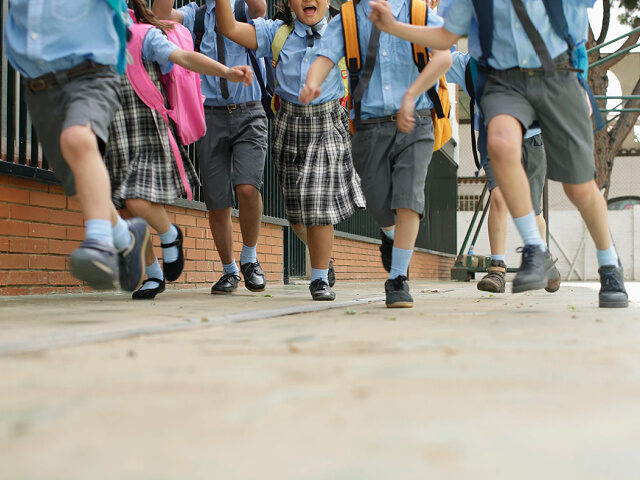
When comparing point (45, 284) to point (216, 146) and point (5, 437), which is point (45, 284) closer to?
point (216, 146)

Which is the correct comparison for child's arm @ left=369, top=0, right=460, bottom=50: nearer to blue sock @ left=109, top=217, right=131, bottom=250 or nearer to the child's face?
the child's face

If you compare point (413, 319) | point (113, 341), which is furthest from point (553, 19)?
point (113, 341)

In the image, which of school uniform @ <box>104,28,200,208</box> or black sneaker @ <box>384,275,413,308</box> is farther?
school uniform @ <box>104,28,200,208</box>

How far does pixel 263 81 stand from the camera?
5.39 m

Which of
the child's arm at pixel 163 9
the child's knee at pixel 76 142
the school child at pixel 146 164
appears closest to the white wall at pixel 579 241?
the child's arm at pixel 163 9

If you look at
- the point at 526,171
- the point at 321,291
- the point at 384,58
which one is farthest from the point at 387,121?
the point at 526,171

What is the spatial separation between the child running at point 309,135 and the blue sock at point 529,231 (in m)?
1.27

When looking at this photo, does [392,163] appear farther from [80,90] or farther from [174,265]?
[80,90]

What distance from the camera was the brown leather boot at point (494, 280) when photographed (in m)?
5.81

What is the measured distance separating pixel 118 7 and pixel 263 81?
7.02 ft

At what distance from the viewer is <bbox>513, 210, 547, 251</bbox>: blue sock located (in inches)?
145

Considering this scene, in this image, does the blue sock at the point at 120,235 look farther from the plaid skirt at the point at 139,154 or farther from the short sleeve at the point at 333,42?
the short sleeve at the point at 333,42

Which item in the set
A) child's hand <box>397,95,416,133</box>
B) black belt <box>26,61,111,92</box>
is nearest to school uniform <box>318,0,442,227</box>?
child's hand <box>397,95,416,133</box>

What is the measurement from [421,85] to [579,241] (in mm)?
18853
